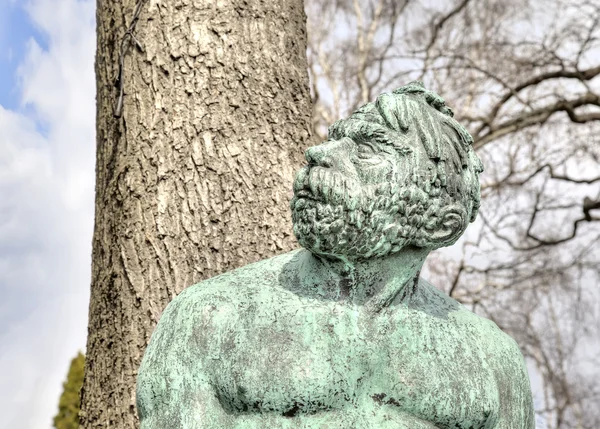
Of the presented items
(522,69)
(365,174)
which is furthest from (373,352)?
(522,69)

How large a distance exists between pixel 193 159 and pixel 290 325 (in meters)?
1.80

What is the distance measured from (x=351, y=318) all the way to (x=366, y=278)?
11cm

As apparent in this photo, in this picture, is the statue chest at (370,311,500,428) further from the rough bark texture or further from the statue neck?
the rough bark texture

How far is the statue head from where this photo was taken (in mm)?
2039

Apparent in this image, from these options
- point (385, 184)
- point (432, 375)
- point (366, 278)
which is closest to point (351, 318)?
point (366, 278)

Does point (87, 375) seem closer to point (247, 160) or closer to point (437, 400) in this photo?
point (247, 160)

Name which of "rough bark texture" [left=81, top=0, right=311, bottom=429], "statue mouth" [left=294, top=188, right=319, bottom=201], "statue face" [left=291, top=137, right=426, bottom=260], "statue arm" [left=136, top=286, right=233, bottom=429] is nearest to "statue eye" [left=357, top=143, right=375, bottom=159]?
"statue face" [left=291, top=137, right=426, bottom=260]

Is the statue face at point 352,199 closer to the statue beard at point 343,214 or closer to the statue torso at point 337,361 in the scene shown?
the statue beard at point 343,214

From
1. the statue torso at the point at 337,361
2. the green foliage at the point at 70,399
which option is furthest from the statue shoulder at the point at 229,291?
the green foliage at the point at 70,399

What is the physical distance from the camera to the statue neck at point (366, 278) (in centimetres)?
216

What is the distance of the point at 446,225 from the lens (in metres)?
2.14

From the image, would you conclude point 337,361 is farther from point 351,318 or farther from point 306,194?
point 306,194

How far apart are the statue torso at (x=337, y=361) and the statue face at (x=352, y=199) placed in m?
0.19

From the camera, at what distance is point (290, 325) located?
6.99ft
